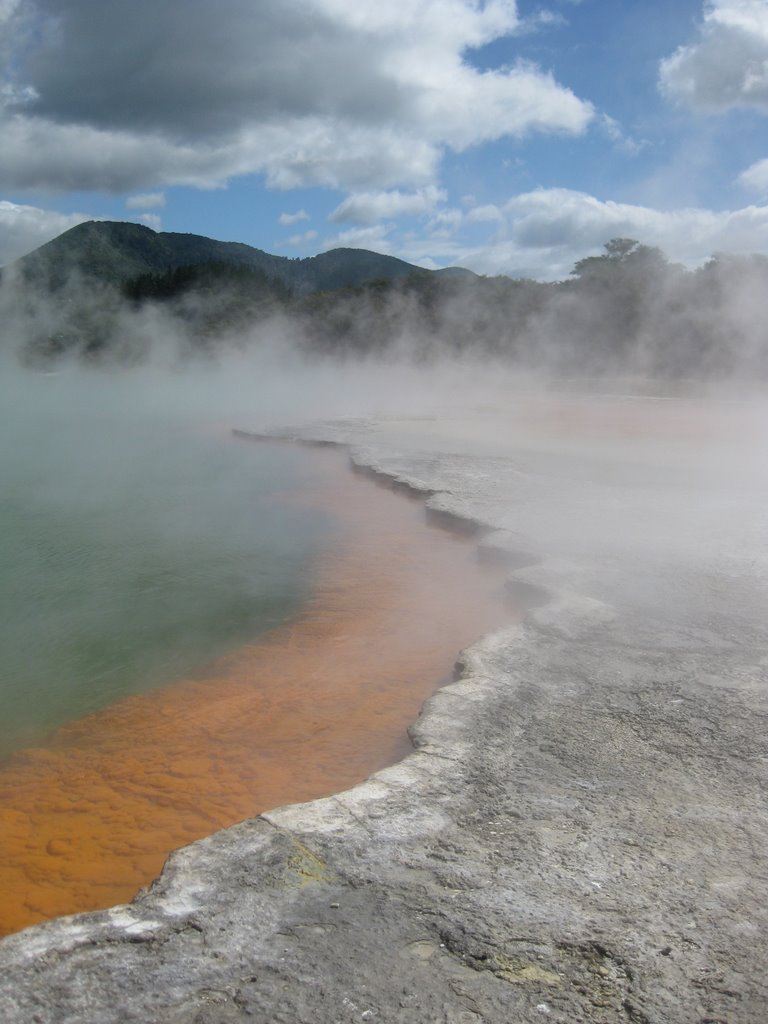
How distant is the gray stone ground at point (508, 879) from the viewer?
1229 mm

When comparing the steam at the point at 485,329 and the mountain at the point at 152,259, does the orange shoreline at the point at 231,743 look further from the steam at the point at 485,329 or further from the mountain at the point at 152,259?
the mountain at the point at 152,259

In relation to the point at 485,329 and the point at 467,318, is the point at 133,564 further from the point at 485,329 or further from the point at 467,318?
the point at 467,318

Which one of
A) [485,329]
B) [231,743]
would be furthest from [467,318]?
[231,743]

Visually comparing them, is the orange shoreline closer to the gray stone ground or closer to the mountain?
the gray stone ground

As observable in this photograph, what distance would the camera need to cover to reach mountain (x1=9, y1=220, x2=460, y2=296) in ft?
141

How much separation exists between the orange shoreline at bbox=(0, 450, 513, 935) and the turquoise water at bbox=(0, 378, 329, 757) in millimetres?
205

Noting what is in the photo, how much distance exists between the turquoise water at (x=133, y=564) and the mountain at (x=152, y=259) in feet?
86.5

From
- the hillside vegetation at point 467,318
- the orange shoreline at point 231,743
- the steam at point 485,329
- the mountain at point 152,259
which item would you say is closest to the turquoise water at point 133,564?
the orange shoreline at point 231,743

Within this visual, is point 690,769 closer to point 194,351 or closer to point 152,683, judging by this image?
point 152,683

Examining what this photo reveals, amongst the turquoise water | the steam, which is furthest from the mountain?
the turquoise water

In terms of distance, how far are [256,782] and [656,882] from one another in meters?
1.16

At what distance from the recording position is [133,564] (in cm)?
450

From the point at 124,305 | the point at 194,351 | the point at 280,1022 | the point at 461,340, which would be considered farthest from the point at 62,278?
the point at 280,1022

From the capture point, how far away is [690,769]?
6.23 feet
